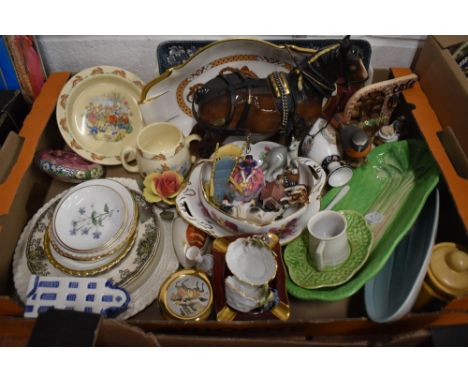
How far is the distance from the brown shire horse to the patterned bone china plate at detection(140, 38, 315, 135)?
0.09m

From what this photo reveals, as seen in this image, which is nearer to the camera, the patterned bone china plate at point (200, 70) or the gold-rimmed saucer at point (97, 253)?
the gold-rimmed saucer at point (97, 253)

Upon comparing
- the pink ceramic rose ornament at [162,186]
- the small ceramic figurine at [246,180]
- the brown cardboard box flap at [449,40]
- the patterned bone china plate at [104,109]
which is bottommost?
the pink ceramic rose ornament at [162,186]

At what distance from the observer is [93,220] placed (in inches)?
35.7

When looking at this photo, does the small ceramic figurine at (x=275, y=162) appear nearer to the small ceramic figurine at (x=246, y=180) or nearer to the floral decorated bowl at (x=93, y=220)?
the small ceramic figurine at (x=246, y=180)

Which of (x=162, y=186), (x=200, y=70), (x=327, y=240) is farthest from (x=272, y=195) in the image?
(x=200, y=70)

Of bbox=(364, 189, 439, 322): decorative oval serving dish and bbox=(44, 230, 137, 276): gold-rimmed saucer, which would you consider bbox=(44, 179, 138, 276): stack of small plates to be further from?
bbox=(364, 189, 439, 322): decorative oval serving dish

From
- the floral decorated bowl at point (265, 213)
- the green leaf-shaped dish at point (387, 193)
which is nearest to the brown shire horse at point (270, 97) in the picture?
the floral decorated bowl at point (265, 213)

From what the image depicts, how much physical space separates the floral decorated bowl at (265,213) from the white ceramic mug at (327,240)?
4 centimetres

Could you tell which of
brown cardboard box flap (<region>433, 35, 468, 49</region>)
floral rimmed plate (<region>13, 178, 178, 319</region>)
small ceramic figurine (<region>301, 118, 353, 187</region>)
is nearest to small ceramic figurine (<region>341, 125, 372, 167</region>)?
small ceramic figurine (<region>301, 118, 353, 187</region>)

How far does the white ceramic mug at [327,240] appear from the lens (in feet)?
2.64

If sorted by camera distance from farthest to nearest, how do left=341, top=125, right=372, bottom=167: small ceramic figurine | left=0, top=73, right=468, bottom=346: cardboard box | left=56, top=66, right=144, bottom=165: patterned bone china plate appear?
1. left=56, top=66, right=144, bottom=165: patterned bone china plate
2. left=341, top=125, right=372, bottom=167: small ceramic figurine
3. left=0, top=73, right=468, bottom=346: cardboard box

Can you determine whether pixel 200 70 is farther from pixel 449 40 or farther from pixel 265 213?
pixel 449 40

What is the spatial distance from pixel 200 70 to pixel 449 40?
0.62 meters

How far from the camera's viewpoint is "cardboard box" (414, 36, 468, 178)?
0.90 m
